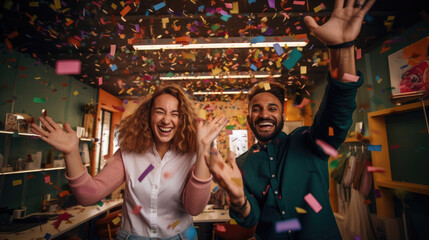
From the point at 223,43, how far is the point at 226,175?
8.88 feet

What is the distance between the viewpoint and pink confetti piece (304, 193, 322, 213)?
1.33 meters

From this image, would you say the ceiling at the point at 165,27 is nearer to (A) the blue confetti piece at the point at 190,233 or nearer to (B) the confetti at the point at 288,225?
(A) the blue confetti piece at the point at 190,233

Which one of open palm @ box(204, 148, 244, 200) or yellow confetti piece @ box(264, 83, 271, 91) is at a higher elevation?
yellow confetti piece @ box(264, 83, 271, 91)

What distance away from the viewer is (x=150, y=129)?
1.77 metres

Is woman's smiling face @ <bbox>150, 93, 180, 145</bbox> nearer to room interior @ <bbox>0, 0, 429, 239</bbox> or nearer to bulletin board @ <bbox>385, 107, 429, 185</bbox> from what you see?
room interior @ <bbox>0, 0, 429, 239</bbox>

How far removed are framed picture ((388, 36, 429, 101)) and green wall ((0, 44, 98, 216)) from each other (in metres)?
5.74

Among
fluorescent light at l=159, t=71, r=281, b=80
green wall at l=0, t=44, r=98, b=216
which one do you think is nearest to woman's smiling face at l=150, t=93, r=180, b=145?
green wall at l=0, t=44, r=98, b=216

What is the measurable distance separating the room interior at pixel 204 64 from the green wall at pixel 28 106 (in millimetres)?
19

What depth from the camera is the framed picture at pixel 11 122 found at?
3.25m

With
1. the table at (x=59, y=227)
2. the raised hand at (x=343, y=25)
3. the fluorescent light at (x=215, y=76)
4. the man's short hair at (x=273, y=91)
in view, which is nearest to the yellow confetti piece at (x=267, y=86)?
the man's short hair at (x=273, y=91)

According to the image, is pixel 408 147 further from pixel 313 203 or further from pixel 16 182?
pixel 16 182

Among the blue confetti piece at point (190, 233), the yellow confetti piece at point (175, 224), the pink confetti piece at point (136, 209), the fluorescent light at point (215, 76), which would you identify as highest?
the fluorescent light at point (215, 76)

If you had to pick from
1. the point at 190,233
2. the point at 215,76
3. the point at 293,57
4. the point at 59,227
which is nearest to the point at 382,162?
the point at 293,57

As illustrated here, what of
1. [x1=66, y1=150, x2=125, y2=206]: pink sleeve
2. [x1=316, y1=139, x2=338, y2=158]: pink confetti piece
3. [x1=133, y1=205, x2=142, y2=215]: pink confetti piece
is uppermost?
[x1=316, y1=139, x2=338, y2=158]: pink confetti piece
